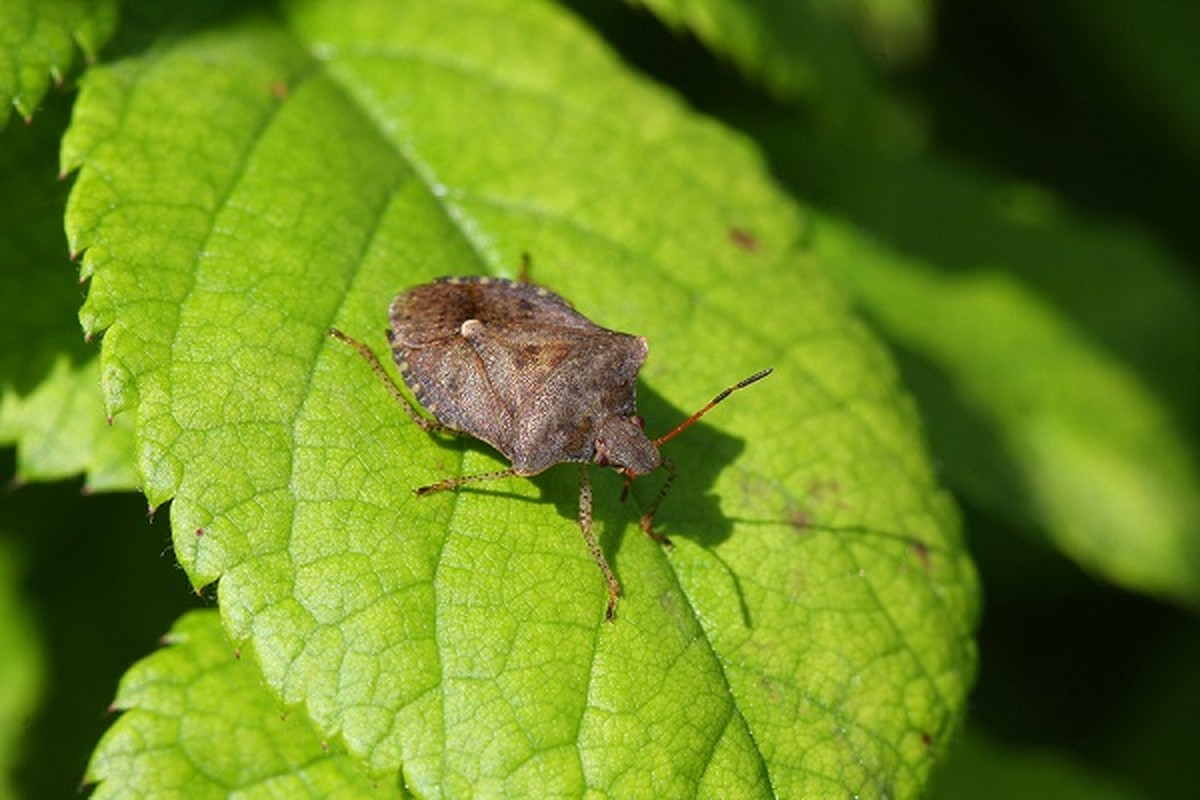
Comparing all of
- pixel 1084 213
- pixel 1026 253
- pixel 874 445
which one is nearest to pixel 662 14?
pixel 874 445

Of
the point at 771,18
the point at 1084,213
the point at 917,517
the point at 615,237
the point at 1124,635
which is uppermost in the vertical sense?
the point at 771,18

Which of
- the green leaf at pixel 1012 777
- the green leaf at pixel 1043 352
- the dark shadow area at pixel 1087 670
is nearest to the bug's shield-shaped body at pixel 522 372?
the green leaf at pixel 1043 352

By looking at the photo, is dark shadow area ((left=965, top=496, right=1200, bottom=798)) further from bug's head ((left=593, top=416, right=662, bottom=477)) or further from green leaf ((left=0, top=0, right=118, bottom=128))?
green leaf ((left=0, top=0, right=118, bottom=128))

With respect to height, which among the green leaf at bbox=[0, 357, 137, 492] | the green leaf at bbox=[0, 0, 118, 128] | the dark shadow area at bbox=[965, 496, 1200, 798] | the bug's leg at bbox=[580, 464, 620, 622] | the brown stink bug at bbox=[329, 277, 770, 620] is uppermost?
the green leaf at bbox=[0, 0, 118, 128]

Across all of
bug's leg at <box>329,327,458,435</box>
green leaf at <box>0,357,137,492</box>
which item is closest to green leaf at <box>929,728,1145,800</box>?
bug's leg at <box>329,327,458,435</box>

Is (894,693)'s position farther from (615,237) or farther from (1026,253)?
(1026,253)

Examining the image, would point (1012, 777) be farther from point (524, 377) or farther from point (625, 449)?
point (524, 377)

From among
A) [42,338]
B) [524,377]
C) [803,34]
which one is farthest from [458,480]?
[803,34]
